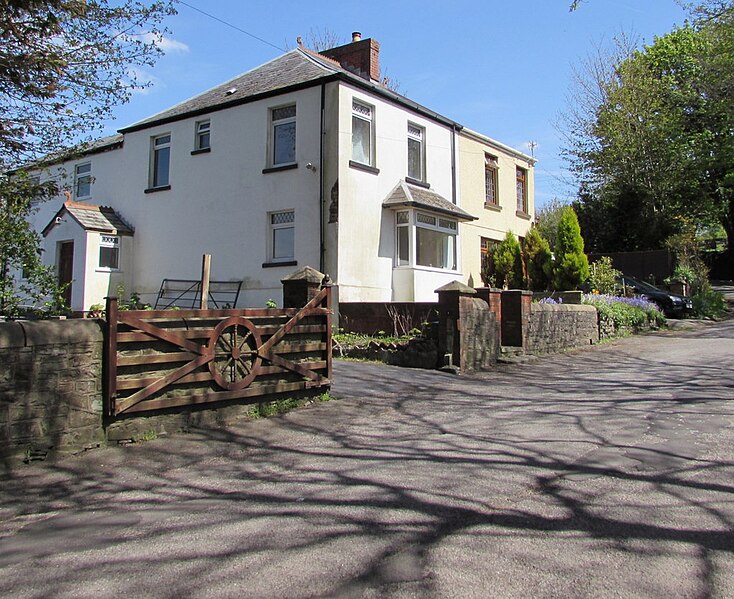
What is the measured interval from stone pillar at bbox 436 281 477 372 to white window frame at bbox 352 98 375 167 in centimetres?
743

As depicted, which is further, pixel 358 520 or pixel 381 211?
pixel 381 211

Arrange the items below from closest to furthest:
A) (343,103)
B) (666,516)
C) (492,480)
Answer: (666,516), (492,480), (343,103)

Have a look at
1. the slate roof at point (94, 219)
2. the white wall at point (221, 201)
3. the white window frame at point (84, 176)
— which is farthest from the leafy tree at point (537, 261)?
the white window frame at point (84, 176)

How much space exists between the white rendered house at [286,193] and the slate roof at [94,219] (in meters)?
0.08

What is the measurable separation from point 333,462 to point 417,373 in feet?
18.3

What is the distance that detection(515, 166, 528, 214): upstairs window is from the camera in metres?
26.5

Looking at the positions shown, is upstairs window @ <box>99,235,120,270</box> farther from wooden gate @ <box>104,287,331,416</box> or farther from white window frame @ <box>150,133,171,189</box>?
wooden gate @ <box>104,287,331,416</box>

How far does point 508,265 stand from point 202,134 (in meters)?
11.3

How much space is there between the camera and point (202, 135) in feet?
66.2

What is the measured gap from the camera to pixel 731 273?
3753 centimetres

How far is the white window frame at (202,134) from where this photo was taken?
20016 mm

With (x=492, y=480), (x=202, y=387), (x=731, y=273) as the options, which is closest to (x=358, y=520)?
(x=492, y=480)

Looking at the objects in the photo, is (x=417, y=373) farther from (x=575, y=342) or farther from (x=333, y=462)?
(x=575, y=342)

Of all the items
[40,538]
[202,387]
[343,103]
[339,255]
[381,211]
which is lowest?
[40,538]
